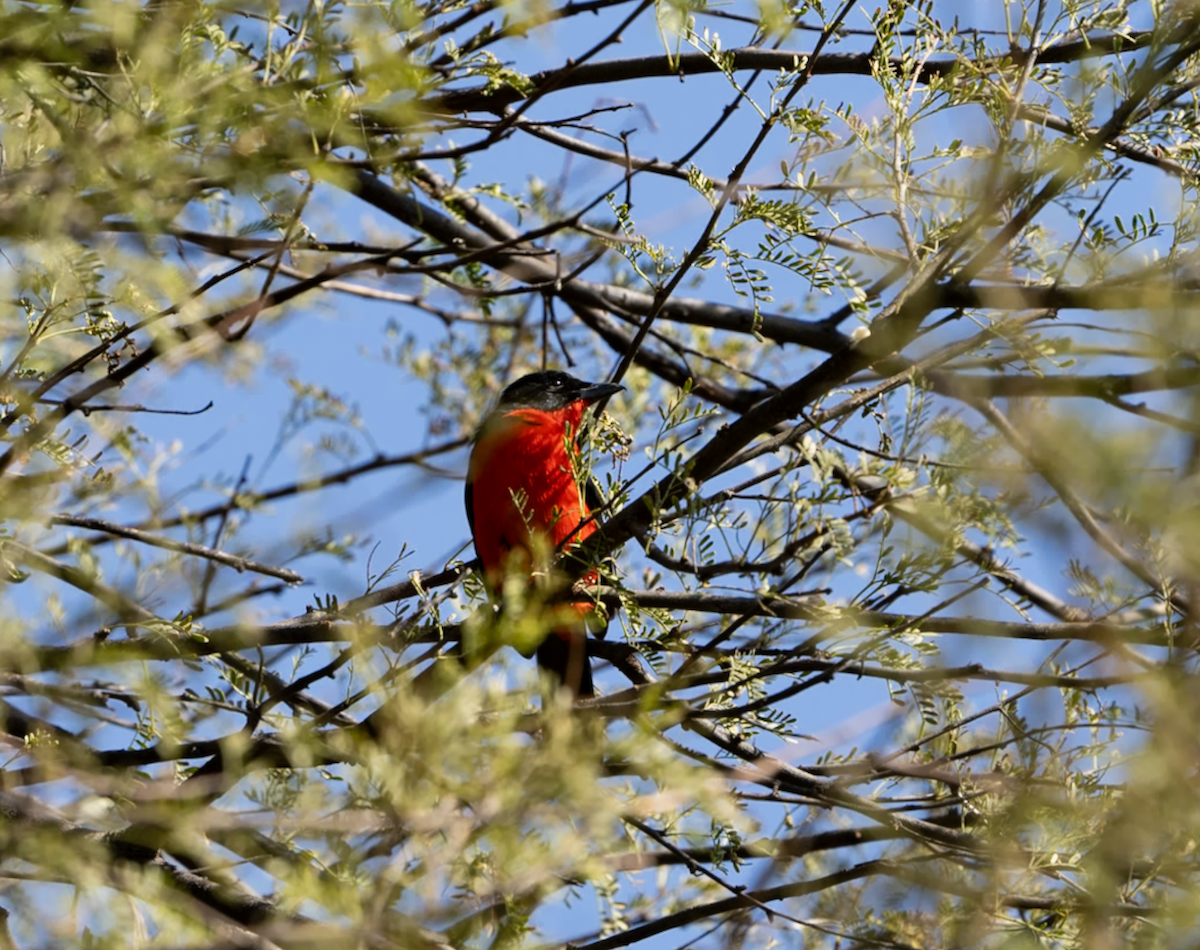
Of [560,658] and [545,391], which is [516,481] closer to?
[560,658]

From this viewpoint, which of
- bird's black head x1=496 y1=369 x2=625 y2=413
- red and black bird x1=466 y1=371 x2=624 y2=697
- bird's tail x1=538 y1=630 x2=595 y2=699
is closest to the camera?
bird's tail x1=538 y1=630 x2=595 y2=699

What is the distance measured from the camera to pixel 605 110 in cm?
386

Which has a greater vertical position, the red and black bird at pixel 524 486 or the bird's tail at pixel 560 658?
the red and black bird at pixel 524 486

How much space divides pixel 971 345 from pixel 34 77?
221cm

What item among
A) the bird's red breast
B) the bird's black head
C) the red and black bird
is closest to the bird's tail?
the red and black bird

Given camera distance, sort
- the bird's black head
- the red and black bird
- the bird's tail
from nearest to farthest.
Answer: the bird's tail < the red and black bird < the bird's black head

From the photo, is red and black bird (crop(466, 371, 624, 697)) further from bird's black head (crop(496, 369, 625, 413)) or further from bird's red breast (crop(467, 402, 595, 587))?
bird's black head (crop(496, 369, 625, 413))

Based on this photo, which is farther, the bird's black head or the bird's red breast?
the bird's black head

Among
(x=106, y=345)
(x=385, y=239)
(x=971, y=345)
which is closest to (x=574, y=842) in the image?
(x=971, y=345)

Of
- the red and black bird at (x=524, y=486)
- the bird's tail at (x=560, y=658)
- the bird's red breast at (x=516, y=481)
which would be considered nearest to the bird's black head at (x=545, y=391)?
the red and black bird at (x=524, y=486)

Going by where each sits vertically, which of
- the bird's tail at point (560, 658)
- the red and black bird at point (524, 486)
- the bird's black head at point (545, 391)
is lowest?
the bird's tail at point (560, 658)

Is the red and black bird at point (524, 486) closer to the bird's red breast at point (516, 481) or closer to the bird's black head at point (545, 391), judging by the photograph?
the bird's red breast at point (516, 481)

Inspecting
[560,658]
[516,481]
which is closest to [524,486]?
[516,481]

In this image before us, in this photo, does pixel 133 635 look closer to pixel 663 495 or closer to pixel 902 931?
pixel 663 495
